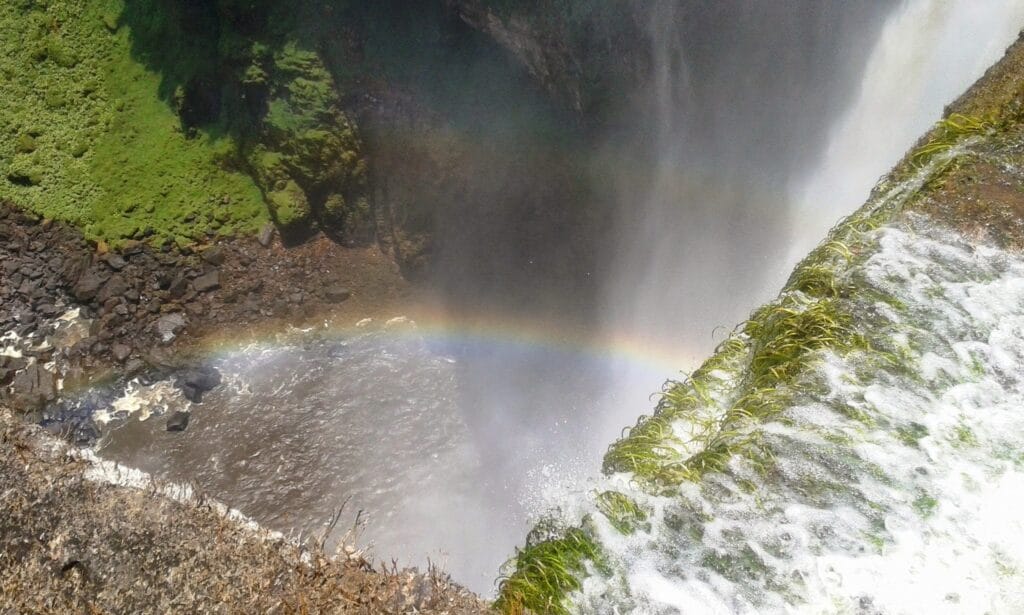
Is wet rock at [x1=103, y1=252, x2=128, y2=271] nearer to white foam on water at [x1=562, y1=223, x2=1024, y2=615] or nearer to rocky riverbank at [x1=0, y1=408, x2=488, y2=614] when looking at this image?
rocky riverbank at [x1=0, y1=408, x2=488, y2=614]

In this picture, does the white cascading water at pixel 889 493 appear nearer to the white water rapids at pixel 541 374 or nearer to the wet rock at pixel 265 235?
the white water rapids at pixel 541 374

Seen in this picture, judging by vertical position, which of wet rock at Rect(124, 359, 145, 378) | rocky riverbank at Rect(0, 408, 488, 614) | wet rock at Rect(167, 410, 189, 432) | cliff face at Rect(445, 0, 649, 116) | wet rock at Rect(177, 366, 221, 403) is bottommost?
wet rock at Rect(167, 410, 189, 432)

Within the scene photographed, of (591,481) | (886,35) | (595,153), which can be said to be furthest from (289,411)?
(886,35)

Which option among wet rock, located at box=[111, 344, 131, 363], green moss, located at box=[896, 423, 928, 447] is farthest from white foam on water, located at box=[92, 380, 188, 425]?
green moss, located at box=[896, 423, 928, 447]

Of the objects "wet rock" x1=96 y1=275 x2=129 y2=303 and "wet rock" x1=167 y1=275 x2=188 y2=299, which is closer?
"wet rock" x1=96 y1=275 x2=129 y2=303

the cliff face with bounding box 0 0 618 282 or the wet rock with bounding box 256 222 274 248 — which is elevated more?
the cliff face with bounding box 0 0 618 282

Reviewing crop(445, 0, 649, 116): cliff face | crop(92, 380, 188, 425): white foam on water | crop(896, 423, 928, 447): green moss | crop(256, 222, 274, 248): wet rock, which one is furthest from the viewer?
crop(256, 222, 274, 248): wet rock

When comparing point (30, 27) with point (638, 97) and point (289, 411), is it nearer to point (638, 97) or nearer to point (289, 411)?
point (289, 411)
